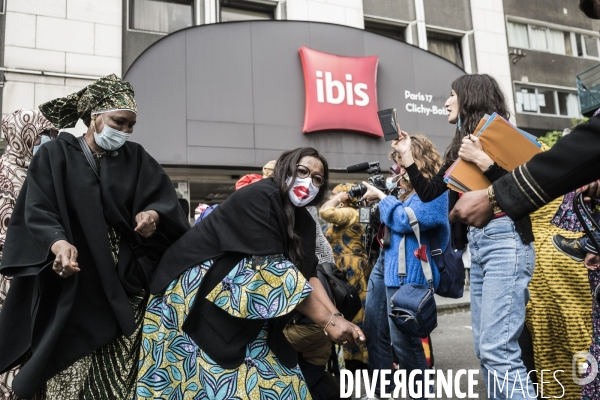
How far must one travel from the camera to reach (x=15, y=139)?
11.0 ft

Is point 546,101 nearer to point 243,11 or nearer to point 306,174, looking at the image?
Result: point 243,11

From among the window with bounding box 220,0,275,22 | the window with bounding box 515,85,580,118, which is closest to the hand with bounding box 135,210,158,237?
the window with bounding box 220,0,275,22

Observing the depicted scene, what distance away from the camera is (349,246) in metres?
4.84

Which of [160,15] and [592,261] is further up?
[160,15]

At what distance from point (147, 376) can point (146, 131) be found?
771cm

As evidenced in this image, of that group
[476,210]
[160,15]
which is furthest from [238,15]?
[476,210]

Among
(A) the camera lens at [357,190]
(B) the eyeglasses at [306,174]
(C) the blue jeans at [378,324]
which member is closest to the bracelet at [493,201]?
(B) the eyeglasses at [306,174]

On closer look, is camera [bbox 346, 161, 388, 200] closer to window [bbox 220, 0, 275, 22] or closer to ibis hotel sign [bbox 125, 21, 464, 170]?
ibis hotel sign [bbox 125, 21, 464, 170]

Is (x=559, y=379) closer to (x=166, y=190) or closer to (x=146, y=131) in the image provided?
(x=166, y=190)

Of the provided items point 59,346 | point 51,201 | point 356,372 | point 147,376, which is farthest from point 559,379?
point 51,201

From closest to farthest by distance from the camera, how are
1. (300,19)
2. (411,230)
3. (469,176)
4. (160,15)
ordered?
(469,176), (411,230), (160,15), (300,19)

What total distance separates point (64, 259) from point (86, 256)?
0.31 metres

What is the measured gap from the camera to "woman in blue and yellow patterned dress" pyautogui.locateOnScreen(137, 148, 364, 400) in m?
2.18

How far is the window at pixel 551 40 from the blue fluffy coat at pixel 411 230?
1541 cm
